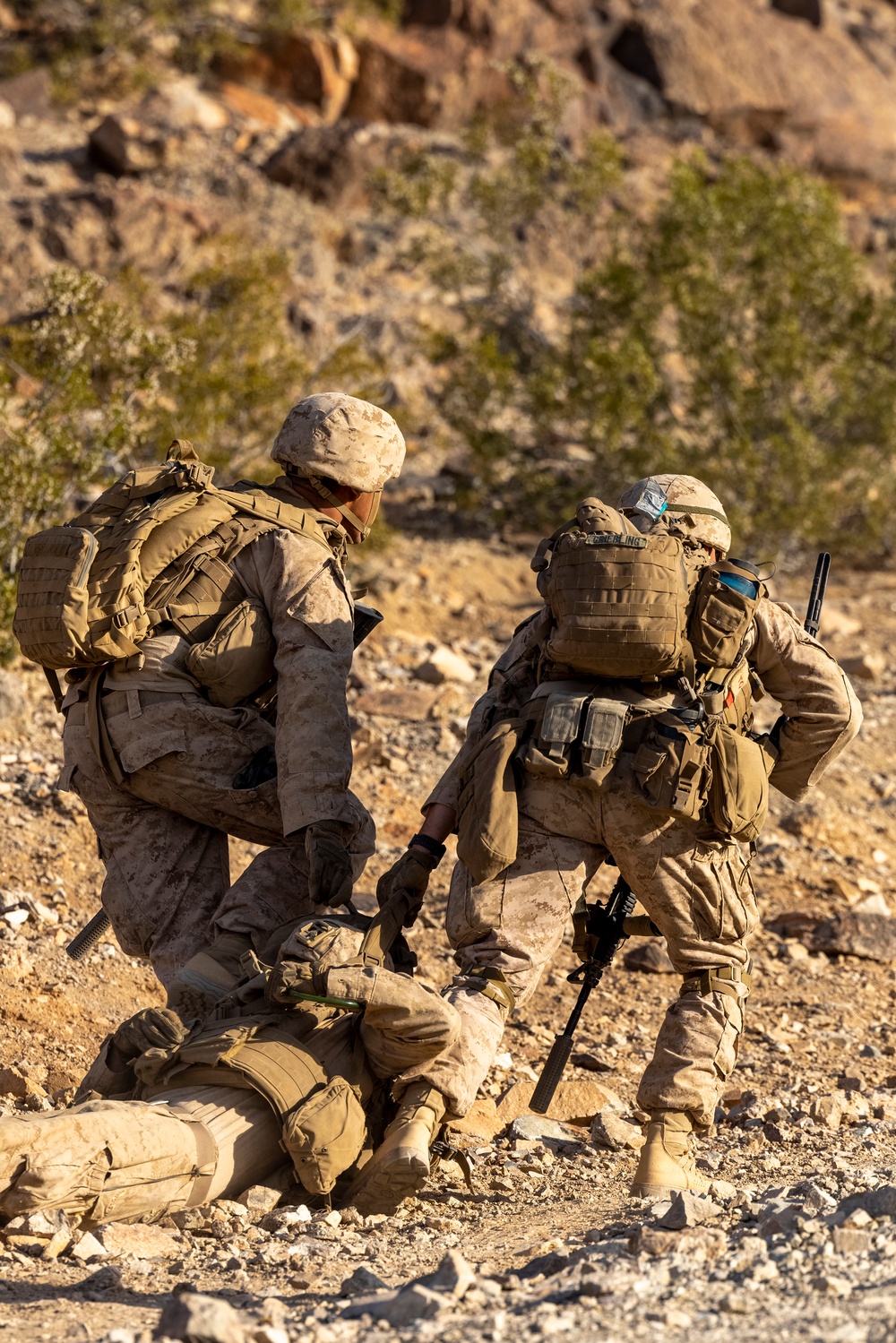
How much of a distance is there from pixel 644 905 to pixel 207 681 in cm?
131

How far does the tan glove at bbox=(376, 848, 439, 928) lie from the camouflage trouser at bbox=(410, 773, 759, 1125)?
0.32 feet

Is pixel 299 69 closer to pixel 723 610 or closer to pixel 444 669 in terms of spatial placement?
pixel 444 669

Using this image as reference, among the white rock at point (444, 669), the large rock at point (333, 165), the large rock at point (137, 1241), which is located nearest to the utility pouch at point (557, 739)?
the large rock at point (137, 1241)

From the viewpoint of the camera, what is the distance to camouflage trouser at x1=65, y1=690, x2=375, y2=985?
3.89 m

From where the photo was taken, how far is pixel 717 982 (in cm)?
369

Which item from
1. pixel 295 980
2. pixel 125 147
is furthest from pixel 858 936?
pixel 125 147

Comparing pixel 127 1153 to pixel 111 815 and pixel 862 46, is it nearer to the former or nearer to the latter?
pixel 111 815

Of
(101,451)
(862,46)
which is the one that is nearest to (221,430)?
(101,451)

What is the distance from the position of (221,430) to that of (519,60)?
42.4 ft

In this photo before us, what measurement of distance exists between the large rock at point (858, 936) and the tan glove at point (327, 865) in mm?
2727

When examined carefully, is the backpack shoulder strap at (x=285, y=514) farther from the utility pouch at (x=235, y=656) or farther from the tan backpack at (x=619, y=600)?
the tan backpack at (x=619, y=600)

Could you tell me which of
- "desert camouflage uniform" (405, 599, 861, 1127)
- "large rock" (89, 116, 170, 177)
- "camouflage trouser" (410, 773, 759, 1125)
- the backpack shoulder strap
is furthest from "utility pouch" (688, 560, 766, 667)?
"large rock" (89, 116, 170, 177)

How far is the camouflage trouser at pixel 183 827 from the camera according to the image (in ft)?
12.8

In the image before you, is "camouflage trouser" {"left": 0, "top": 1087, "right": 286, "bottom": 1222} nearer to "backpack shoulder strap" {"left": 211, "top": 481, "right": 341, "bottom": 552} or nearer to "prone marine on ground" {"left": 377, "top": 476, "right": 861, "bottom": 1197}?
"prone marine on ground" {"left": 377, "top": 476, "right": 861, "bottom": 1197}
